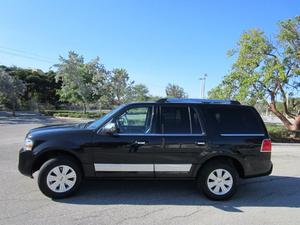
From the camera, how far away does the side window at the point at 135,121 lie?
6.84m

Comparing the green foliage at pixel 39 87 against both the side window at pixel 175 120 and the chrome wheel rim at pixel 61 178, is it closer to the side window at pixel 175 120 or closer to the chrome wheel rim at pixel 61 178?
the chrome wheel rim at pixel 61 178

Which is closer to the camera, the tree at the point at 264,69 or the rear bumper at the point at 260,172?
the rear bumper at the point at 260,172

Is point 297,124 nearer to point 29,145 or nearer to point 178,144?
point 178,144

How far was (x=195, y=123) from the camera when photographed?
6.87 metres

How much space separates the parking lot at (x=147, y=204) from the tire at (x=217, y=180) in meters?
0.17

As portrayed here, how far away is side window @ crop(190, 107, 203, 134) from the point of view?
6.82 meters

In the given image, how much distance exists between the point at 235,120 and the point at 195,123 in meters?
0.83

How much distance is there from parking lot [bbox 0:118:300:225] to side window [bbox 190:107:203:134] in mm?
1252

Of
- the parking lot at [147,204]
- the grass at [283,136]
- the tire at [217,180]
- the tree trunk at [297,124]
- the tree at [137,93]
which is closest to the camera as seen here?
the parking lot at [147,204]

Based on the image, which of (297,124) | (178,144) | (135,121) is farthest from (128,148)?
(297,124)

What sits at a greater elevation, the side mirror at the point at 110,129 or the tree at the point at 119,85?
the tree at the point at 119,85

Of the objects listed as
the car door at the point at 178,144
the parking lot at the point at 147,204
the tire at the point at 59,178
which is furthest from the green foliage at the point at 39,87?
the car door at the point at 178,144

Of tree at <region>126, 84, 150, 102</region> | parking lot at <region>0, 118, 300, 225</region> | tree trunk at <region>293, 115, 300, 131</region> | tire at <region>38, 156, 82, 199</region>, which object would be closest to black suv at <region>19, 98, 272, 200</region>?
tire at <region>38, 156, 82, 199</region>

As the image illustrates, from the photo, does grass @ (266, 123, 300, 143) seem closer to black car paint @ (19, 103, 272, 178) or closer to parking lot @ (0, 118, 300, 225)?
parking lot @ (0, 118, 300, 225)
